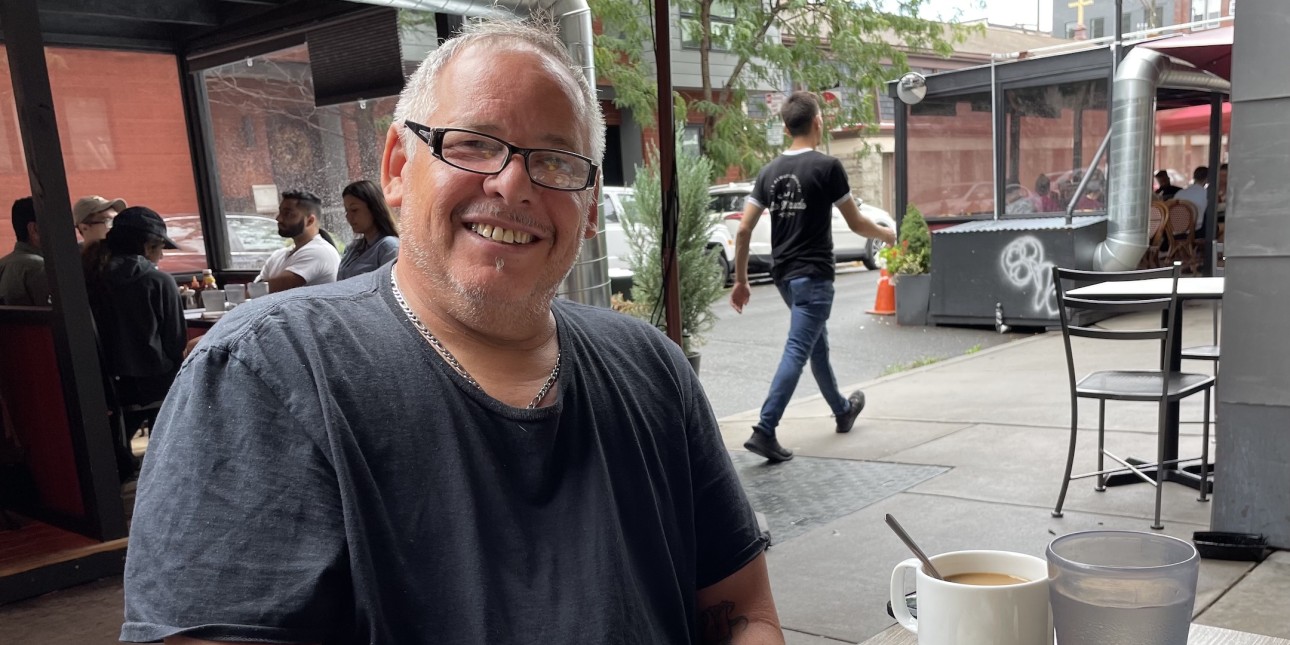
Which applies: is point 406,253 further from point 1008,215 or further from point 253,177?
point 1008,215

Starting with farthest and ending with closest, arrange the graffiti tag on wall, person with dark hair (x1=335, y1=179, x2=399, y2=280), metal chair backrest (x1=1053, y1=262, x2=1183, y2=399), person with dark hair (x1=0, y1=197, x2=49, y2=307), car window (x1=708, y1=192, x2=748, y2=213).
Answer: car window (x1=708, y1=192, x2=748, y2=213), the graffiti tag on wall, person with dark hair (x1=335, y1=179, x2=399, y2=280), person with dark hair (x1=0, y1=197, x2=49, y2=307), metal chair backrest (x1=1053, y1=262, x2=1183, y2=399)

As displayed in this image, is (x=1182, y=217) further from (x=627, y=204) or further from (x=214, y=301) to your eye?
(x=214, y=301)

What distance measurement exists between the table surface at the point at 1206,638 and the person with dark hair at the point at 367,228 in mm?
4314

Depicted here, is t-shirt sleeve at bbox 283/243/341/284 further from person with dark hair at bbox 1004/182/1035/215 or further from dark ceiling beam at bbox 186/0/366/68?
person with dark hair at bbox 1004/182/1035/215

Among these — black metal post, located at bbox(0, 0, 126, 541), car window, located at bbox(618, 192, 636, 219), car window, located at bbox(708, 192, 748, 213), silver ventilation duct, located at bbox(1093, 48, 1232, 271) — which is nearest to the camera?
black metal post, located at bbox(0, 0, 126, 541)

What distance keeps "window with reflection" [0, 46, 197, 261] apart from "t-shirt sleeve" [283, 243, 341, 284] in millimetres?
2323

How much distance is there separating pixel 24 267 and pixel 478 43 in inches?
165

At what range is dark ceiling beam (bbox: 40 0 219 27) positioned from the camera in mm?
6767

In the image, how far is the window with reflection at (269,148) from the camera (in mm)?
7836

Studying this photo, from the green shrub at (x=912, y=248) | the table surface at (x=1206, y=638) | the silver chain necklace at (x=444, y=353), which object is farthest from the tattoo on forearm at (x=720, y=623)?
the green shrub at (x=912, y=248)

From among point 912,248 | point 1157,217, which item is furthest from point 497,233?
point 1157,217

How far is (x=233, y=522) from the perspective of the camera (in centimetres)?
101

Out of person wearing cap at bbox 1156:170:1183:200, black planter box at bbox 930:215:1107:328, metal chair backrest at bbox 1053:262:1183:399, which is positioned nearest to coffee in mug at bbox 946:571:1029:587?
metal chair backrest at bbox 1053:262:1183:399

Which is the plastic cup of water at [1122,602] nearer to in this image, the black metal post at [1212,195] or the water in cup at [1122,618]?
the water in cup at [1122,618]
